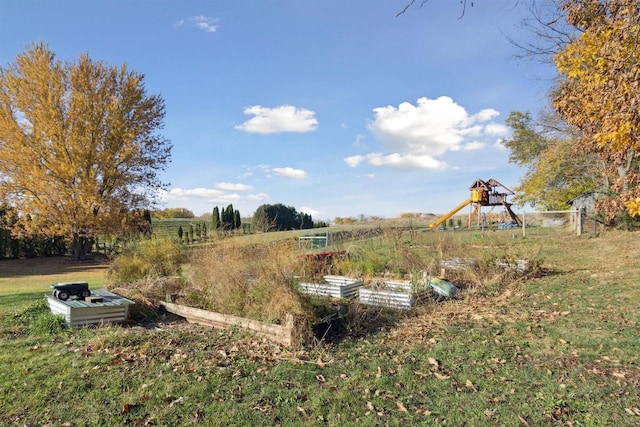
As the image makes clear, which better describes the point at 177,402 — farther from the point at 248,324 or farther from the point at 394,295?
the point at 394,295

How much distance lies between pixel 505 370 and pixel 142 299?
545cm

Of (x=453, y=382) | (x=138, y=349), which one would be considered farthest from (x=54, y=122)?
(x=453, y=382)

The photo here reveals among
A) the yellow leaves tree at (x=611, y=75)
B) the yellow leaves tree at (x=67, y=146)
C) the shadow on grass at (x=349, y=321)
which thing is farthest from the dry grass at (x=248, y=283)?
the yellow leaves tree at (x=67, y=146)

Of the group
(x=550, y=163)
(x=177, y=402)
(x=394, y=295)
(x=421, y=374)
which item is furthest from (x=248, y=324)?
(x=550, y=163)

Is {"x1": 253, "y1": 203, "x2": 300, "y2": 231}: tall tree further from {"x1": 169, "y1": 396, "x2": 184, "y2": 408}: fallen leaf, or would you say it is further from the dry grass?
{"x1": 169, "y1": 396, "x2": 184, "y2": 408}: fallen leaf

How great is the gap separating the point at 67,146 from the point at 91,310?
18.3 metres

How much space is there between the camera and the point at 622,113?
177 inches

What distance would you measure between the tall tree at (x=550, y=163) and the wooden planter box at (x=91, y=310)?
22.8 metres

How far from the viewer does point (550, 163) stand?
936 inches

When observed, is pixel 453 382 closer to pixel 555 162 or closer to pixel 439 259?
pixel 439 259

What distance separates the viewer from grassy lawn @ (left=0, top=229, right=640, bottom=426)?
3062 mm

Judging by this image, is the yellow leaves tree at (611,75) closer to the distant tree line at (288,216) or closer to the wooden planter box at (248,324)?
the wooden planter box at (248,324)

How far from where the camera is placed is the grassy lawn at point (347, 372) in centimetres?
306

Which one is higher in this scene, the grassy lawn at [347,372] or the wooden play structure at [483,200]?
the wooden play structure at [483,200]
